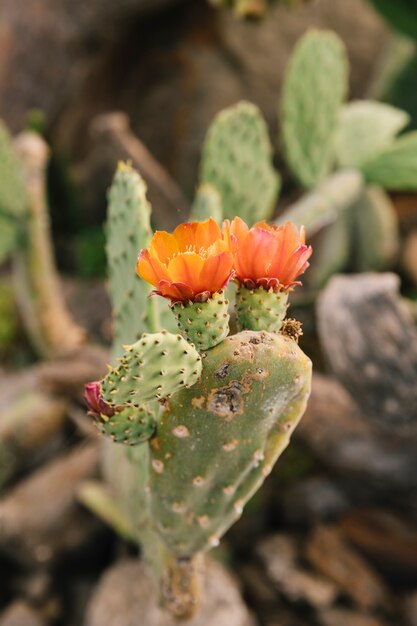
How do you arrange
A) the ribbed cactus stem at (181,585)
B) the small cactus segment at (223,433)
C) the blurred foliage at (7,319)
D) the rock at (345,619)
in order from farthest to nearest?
the blurred foliage at (7,319)
the rock at (345,619)
the ribbed cactus stem at (181,585)
the small cactus segment at (223,433)

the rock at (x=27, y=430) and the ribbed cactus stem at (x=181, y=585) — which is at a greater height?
the ribbed cactus stem at (x=181, y=585)

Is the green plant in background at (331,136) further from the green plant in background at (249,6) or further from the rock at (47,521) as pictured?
the rock at (47,521)

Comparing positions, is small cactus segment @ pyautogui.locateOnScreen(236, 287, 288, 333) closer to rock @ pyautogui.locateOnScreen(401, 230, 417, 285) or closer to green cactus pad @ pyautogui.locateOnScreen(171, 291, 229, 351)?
green cactus pad @ pyautogui.locateOnScreen(171, 291, 229, 351)

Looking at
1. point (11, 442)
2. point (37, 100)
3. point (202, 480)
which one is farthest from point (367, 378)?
point (37, 100)

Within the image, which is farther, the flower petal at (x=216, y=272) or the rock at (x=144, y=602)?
the rock at (x=144, y=602)

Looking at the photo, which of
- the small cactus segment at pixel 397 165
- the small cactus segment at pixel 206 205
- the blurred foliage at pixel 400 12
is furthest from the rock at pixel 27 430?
the blurred foliage at pixel 400 12

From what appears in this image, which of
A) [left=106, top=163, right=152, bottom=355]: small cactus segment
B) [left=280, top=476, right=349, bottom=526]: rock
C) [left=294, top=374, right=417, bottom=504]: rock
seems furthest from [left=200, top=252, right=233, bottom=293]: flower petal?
[left=280, top=476, right=349, bottom=526]: rock

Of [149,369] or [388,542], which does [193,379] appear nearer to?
[149,369]
